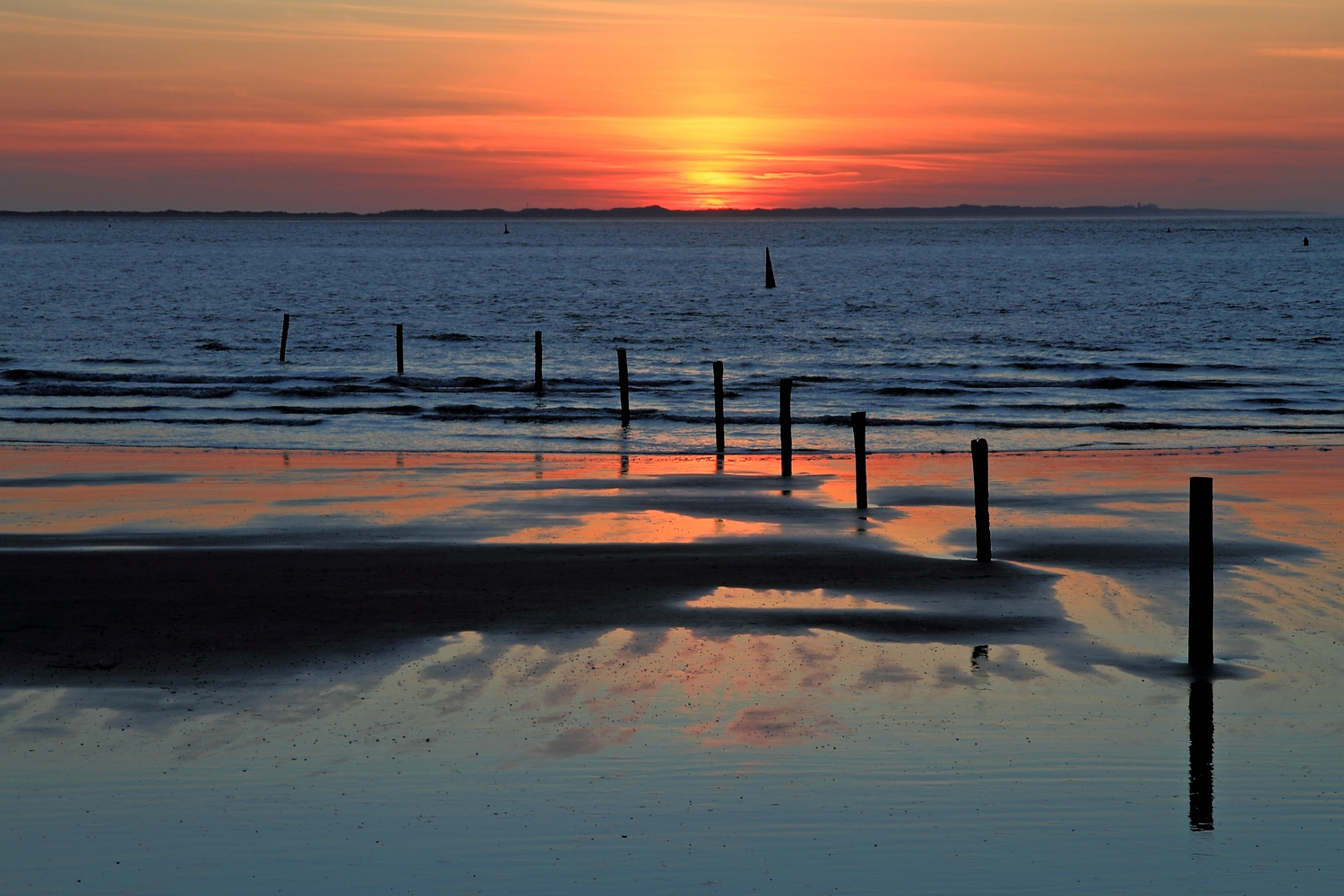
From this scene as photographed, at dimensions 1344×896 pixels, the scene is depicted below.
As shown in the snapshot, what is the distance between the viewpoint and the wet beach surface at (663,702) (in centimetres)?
697

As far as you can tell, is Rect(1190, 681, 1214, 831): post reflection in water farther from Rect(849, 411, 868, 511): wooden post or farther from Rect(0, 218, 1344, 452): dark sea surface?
Rect(0, 218, 1344, 452): dark sea surface

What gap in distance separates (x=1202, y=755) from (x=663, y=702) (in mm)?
3685

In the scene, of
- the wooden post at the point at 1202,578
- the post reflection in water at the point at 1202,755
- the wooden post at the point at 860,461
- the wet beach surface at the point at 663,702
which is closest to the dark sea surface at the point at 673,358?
the wooden post at the point at 860,461

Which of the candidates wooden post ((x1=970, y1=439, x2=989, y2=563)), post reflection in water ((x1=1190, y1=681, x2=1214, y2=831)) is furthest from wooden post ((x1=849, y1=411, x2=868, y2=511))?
post reflection in water ((x1=1190, y1=681, x2=1214, y2=831))

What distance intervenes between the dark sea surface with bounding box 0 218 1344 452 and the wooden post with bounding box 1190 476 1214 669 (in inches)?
630

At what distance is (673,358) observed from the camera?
166ft

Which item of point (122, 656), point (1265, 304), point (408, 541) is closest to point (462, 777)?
point (122, 656)

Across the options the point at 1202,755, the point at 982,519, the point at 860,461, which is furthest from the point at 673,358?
the point at 1202,755

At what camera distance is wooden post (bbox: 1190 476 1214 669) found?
34.4 feet

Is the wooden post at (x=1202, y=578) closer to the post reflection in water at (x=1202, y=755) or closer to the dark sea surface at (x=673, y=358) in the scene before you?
the post reflection in water at (x=1202, y=755)

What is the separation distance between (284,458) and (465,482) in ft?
15.7

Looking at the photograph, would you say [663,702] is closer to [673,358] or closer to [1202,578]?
[1202,578]

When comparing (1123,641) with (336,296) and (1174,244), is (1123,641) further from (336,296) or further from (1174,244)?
(1174,244)

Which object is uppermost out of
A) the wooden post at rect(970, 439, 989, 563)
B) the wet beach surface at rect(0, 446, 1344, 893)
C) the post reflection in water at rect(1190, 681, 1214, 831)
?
the wooden post at rect(970, 439, 989, 563)
